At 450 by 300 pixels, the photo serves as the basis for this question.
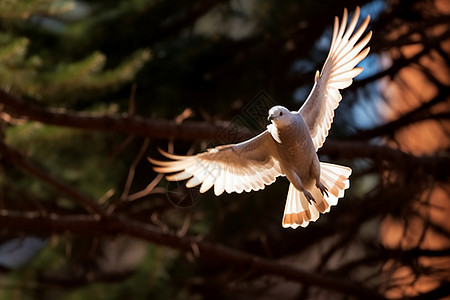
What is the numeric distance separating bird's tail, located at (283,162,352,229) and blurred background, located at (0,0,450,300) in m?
0.39

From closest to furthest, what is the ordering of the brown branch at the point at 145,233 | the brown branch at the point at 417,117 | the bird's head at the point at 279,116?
the bird's head at the point at 279,116
the brown branch at the point at 417,117
the brown branch at the point at 145,233

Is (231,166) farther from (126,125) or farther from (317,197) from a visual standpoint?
(126,125)

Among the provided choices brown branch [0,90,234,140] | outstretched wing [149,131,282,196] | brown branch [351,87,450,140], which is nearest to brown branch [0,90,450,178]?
brown branch [0,90,234,140]

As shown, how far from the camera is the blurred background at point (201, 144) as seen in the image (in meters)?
0.84

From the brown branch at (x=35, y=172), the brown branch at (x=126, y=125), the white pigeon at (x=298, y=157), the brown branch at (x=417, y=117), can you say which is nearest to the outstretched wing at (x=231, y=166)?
the white pigeon at (x=298, y=157)

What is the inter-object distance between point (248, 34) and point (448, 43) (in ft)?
2.59

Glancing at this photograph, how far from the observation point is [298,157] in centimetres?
26

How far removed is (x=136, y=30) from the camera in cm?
170

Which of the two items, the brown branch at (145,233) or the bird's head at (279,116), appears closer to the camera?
the bird's head at (279,116)

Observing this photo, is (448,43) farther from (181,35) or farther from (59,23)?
(59,23)

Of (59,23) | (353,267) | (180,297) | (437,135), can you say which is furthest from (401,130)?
(59,23)

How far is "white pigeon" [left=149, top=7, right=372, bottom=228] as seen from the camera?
10.5 inches

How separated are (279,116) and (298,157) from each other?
0.02m

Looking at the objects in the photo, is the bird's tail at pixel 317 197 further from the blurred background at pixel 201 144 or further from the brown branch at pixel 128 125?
the brown branch at pixel 128 125
